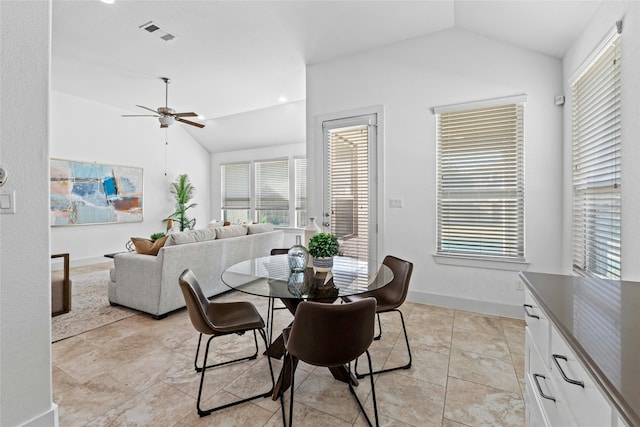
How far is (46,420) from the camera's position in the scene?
1421mm

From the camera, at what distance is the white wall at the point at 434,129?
284 centimetres

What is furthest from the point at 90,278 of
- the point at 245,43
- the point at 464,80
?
the point at 464,80

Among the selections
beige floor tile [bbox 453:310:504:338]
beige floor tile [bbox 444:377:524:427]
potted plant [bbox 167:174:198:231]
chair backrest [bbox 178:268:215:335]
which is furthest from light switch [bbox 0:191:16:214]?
potted plant [bbox 167:174:198:231]

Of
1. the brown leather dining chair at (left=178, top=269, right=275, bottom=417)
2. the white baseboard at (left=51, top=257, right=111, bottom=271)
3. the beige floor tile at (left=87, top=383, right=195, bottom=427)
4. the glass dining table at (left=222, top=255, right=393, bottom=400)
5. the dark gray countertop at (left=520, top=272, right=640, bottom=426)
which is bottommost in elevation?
the beige floor tile at (left=87, top=383, right=195, bottom=427)

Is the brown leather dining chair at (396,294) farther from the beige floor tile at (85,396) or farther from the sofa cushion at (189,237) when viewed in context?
the sofa cushion at (189,237)

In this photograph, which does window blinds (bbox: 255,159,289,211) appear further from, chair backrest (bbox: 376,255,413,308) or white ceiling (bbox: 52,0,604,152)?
chair backrest (bbox: 376,255,413,308)

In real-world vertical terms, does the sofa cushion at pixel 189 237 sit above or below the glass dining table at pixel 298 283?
above

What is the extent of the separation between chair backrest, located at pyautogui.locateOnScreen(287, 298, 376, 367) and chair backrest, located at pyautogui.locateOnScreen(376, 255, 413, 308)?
0.80m

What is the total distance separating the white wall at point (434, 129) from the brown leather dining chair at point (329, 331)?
2.26 metres

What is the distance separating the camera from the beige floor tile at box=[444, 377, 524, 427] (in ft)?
5.17

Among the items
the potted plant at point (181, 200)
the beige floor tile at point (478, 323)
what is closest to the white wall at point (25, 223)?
the beige floor tile at point (478, 323)

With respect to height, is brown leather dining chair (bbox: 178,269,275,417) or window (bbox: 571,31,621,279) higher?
window (bbox: 571,31,621,279)

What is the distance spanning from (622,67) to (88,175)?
7387mm

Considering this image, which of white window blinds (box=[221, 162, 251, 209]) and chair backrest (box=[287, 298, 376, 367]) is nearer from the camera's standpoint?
chair backrest (box=[287, 298, 376, 367])
